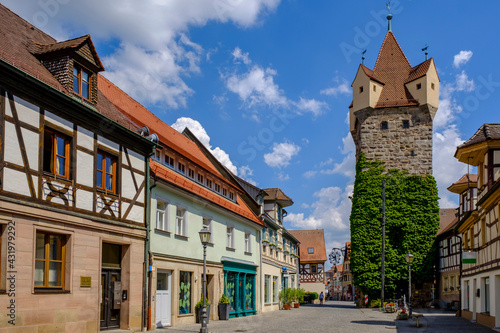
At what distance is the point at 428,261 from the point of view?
4306 centimetres

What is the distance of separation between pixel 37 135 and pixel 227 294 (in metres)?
16.6

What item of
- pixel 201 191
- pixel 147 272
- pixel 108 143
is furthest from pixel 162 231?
pixel 108 143

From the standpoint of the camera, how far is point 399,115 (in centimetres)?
4644

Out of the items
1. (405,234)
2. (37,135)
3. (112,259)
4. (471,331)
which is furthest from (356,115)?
(37,135)

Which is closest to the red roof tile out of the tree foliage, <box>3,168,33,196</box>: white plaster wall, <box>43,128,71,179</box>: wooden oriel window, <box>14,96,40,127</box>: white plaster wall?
<box>43,128,71,179</box>: wooden oriel window

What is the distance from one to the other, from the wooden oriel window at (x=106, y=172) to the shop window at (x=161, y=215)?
3477mm

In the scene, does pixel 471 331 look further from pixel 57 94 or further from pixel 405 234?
pixel 405 234

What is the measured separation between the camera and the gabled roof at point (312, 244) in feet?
248

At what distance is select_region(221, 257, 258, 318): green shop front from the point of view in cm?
2809

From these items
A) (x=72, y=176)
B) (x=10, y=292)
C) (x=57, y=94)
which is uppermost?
(x=57, y=94)

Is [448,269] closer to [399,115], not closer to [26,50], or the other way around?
[399,115]

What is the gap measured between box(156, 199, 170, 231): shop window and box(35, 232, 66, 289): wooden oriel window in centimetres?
593

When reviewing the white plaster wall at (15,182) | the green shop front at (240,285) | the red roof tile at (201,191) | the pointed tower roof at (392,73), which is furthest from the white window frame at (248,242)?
the pointed tower roof at (392,73)

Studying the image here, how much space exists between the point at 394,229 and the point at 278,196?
10203mm
